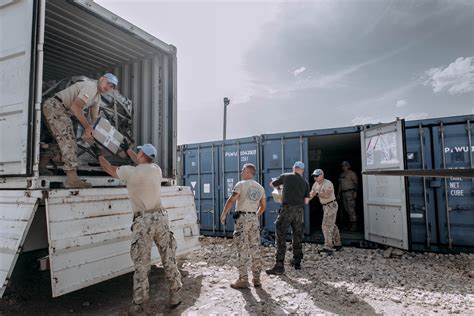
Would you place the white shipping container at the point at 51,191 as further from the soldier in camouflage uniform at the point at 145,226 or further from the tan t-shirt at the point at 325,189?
the tan t-shirt at the point at 325,189

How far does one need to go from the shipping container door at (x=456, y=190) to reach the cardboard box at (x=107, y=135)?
220 inches

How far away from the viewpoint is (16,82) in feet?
10.3

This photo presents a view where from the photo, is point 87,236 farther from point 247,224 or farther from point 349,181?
point 349,181

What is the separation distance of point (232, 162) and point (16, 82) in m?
4.95

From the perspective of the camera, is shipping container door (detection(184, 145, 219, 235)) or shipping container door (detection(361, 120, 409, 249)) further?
shipping container door (detection(184, 145, 219, 235))

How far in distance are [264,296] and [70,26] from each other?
4174 millimetres

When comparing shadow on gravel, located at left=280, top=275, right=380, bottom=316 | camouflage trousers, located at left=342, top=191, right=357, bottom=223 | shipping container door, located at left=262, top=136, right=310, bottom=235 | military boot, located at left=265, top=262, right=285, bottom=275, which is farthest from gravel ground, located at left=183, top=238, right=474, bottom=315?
camouflage trousers, located at left=342, top=191, right=357, bottom=223

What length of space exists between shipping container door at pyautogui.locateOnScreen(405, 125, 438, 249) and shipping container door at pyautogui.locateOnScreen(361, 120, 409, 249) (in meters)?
0.44

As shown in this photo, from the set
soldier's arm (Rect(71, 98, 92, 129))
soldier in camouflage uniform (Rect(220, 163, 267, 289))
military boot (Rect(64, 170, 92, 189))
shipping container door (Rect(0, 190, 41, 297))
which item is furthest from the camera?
soldier in camouflage uniform (Rect(220, 163, 267, 289))

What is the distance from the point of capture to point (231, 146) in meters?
7.58

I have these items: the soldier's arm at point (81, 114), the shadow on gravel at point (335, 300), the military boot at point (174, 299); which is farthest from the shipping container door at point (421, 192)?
the soldier's arm at point (81, 114)

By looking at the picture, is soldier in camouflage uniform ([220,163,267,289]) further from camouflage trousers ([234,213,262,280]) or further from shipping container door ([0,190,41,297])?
shipping container door ([0,190,41,297])

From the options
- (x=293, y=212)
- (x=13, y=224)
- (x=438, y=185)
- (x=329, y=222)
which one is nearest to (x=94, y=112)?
(x=13, y=224)

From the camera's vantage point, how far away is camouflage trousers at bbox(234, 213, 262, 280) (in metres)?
4.13
